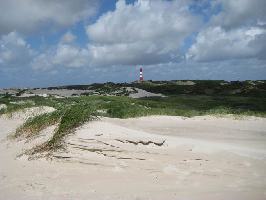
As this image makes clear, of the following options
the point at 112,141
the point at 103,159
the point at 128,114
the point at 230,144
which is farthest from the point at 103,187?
the point at 128,114

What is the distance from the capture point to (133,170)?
31.1ft

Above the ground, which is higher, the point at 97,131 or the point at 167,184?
the point at 97,131

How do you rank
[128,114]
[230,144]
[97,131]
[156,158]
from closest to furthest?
1. [156,158]
2. [97,131]
3. [230,144]
4. [128,114]

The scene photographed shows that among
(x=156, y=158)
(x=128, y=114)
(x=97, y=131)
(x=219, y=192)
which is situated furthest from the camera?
(x=128, y=114)

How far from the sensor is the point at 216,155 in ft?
32.9

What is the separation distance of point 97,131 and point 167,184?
3089 mm

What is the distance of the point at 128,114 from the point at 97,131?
738 centimetres

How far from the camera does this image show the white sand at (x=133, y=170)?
828 cm

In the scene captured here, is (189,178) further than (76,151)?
No

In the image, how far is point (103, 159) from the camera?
32.6ft

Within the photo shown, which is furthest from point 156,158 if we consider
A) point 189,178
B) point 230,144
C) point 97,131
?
point 230,144

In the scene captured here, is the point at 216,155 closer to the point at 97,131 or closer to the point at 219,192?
the point at 219,192

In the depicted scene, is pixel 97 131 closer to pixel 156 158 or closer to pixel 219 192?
pixel 156 158

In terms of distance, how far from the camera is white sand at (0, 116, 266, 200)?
A: 828 cm
